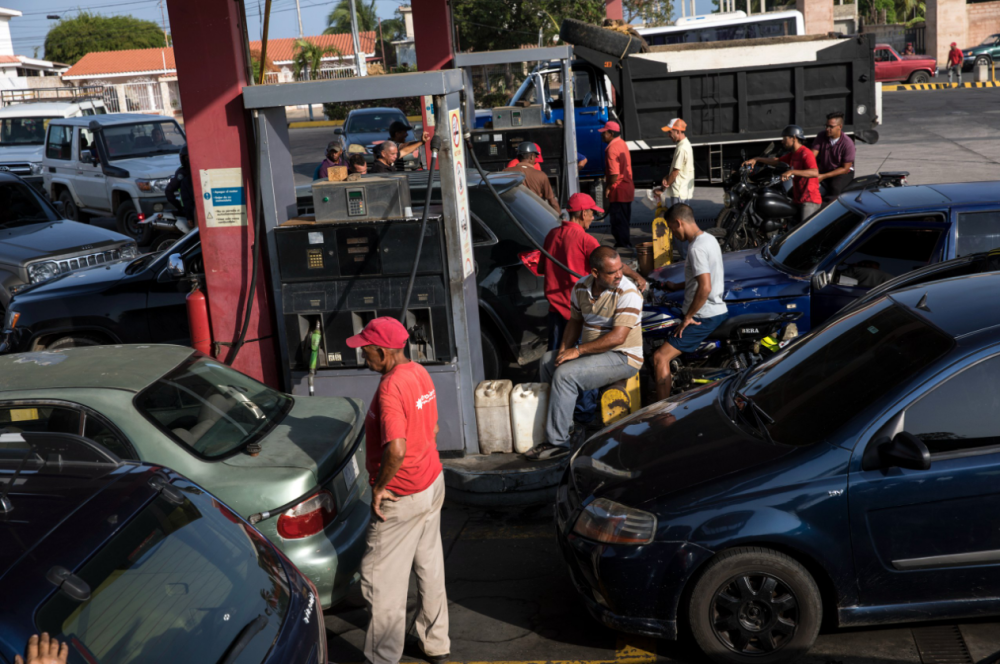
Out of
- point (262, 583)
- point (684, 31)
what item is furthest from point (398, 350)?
point (684, 31)

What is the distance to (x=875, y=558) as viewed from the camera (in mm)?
3867

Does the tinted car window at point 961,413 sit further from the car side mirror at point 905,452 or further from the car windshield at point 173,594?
the car windshield at point 173,594

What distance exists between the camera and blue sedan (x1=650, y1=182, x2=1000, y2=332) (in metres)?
6.99

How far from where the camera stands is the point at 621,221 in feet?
41.7

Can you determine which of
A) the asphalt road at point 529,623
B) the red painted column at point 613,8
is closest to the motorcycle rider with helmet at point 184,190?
the asphalt road at point 529,623

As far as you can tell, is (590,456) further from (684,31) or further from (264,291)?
(684,31)

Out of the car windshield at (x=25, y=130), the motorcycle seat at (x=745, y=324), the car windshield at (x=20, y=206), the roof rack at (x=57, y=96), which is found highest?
the roof rack at (x=57, y=96)

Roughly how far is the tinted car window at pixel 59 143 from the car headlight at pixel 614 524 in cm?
1564

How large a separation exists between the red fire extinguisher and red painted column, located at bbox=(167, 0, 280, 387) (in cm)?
6

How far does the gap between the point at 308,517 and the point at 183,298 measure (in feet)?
15.1

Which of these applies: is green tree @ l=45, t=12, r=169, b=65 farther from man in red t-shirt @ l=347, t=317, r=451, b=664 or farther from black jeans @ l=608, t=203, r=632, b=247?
man in red t-shirt @ l=347, t=317, r=451, b=664

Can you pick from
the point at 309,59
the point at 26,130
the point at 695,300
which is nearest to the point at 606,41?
the point at 695,300

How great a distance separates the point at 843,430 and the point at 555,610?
70.8 inches

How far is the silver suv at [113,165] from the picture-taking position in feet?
50.4
